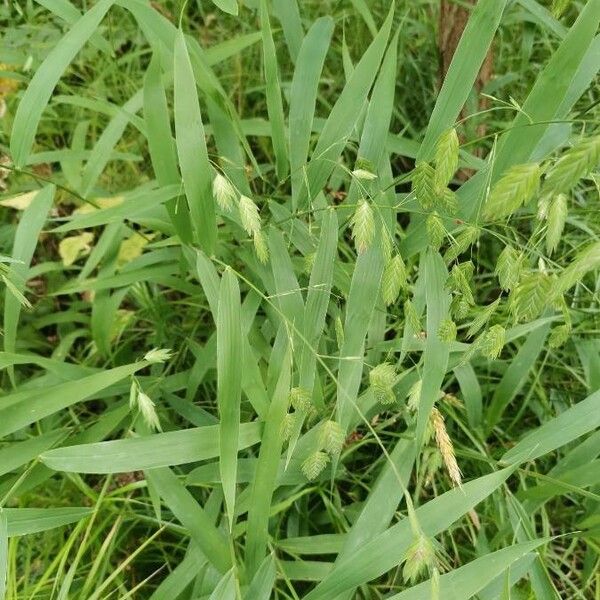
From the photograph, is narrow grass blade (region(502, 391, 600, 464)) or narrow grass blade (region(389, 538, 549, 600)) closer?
narrow grass blade (region(389, 538, 549, 600))

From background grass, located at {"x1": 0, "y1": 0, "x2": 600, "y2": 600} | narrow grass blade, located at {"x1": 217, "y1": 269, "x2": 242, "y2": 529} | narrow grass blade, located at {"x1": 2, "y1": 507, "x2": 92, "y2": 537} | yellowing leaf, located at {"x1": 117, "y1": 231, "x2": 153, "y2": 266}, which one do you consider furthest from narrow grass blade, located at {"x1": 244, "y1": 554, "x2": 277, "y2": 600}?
yellowing leaf, located at {"x1": 117, "y1": 231, "x2": 153, "y2": 266}

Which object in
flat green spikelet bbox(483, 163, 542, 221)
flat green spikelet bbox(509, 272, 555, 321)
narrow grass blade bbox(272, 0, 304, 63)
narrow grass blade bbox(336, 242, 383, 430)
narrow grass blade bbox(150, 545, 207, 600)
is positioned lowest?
narrow grass blade bbox(150, 545, 207, 600)

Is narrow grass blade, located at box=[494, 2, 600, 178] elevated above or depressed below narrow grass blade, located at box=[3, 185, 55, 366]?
above

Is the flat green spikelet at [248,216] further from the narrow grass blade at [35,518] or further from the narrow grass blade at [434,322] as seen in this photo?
the narrow grass blade at [35,518]

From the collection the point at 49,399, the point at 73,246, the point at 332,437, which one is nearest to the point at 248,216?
the point at 332,437

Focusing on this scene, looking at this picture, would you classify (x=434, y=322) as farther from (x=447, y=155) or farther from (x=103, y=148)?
(x=103, y=148)

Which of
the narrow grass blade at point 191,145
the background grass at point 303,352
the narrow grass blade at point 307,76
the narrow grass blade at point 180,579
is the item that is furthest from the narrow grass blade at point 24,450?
the narrow grass blade at point 307,76

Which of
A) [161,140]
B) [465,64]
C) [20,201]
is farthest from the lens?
[20,201]

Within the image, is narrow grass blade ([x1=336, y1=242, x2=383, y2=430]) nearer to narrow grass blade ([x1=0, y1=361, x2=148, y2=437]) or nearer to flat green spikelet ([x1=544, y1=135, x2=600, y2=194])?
narrow grass blade ([x1=0, y1=361, x2=148, y2=437])
